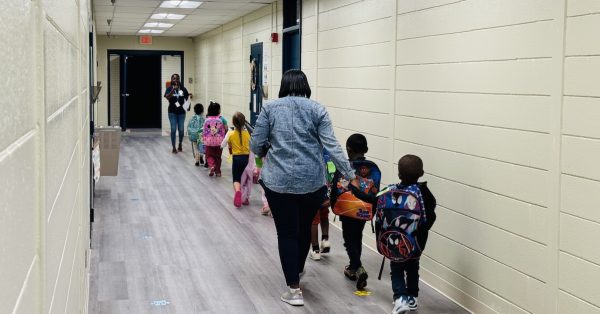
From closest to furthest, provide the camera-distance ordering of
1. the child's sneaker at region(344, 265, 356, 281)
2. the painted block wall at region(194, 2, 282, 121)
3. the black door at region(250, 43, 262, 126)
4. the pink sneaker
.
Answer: the child's sneaker at region(344, 265, 356, 281)
the pink sneaker
the painted block wall at region(194, 2, 282, 121)
the black door at region(250, 43, 262, 126)

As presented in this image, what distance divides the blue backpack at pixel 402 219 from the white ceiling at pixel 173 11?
656 cm

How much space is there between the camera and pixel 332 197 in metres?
5.13

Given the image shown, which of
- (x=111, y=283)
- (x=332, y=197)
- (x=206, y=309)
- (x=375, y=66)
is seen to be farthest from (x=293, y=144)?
(x=375, y=66)

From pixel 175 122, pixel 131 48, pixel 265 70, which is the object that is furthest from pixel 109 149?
pixel 131 48

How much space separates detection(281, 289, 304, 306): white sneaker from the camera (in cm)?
464

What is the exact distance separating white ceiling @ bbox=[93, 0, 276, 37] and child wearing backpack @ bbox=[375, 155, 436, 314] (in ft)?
21.3

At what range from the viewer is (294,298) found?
4.66 metres

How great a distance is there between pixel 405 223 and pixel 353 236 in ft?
2.70

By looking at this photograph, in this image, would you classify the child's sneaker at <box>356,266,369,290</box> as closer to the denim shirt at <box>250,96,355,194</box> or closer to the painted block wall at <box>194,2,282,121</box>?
the denim shirt at <box>250,96,355,194</box>

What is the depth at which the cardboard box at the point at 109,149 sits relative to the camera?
8680mm

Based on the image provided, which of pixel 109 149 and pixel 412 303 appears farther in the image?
pixel 109 149

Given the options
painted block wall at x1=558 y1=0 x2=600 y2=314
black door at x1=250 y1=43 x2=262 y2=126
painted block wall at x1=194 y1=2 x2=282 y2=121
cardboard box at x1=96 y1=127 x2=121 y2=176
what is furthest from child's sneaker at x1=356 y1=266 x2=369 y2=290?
black door at x1=250 y1=43 x2=262 y2=126

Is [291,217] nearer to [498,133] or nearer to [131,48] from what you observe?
[498,133]

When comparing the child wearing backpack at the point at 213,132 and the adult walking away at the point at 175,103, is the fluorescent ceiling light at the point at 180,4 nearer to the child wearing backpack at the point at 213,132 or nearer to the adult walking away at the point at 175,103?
the child wearing backpack at the point at 213,132
